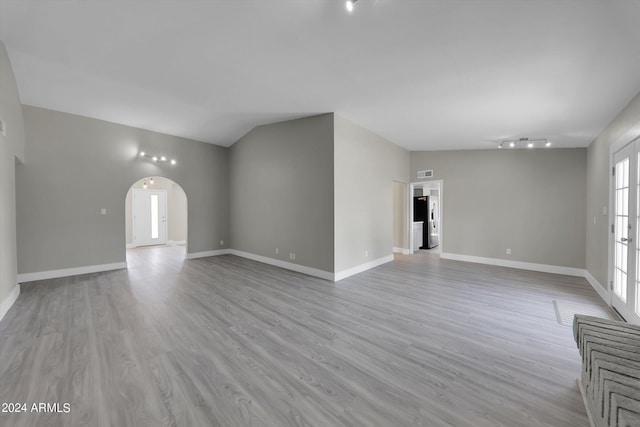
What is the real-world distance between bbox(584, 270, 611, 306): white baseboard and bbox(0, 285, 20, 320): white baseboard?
7.57 metres

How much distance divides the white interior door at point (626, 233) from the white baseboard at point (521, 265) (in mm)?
1942

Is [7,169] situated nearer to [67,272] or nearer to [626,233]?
[67,272]

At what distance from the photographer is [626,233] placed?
2982 mm

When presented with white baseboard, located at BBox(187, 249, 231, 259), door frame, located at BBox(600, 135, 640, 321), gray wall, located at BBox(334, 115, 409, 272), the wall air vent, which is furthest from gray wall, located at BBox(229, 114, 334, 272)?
door frame, located at BBox(600, 135, 640, 321)

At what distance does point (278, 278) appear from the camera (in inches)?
179

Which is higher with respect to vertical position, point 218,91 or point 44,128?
point 218,91

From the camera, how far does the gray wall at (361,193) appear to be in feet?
14.7

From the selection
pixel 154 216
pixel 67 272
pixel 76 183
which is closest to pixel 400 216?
pixel 76 183

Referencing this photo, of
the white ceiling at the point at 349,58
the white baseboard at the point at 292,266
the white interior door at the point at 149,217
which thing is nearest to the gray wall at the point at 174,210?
the white interior door at the point at 149,217

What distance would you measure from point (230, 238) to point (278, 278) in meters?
3.06

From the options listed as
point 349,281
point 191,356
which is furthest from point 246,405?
point 349,281

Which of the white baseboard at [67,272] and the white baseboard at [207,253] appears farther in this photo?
the white baseboard at [207,253]

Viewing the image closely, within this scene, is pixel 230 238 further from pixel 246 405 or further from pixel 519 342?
pixel 519 342

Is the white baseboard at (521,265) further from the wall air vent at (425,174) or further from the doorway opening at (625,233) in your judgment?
the wall air vent at (425,174)
